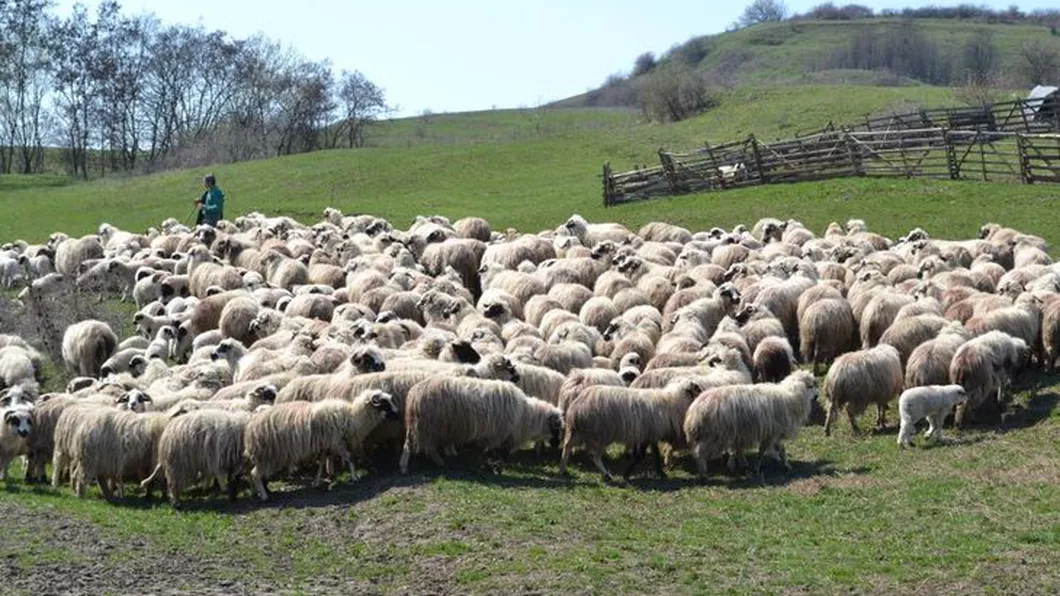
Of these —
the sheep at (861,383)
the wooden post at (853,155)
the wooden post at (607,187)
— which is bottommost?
the sheep at (861,383)

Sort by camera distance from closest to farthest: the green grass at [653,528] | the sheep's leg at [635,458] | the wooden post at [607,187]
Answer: the green grass at [653,528] < the sheep's leg at [635,458] < the wooden post at [607,187]

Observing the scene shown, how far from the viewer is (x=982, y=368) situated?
17.5m

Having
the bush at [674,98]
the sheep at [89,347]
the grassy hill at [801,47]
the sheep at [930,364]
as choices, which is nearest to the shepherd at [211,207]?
the sheep at [89,347]

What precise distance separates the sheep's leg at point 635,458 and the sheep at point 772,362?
3.35 m

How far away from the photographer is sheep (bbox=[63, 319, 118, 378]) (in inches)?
894

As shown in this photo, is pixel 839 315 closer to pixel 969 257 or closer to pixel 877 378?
pixel 877 378

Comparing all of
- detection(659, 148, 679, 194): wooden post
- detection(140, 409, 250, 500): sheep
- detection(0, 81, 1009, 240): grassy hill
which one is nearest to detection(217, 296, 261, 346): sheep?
detection(140, 409, 250, 500): sheep

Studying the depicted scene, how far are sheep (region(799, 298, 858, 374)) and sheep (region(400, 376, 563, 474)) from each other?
22.8 ft

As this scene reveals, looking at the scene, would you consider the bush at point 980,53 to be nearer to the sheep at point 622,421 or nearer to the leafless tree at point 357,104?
the leafless tree at point 357,104

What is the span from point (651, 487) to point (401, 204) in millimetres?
33158

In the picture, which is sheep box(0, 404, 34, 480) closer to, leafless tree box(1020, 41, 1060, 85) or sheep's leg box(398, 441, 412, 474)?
sheep's leg box(398, 441, 412, 474)

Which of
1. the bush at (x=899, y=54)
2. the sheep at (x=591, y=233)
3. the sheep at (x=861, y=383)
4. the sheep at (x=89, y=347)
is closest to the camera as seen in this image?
the sheep at (x=861, y=383)

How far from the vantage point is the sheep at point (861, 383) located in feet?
58.3

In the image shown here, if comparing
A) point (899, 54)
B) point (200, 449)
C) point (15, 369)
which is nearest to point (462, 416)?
point (200, 449)
